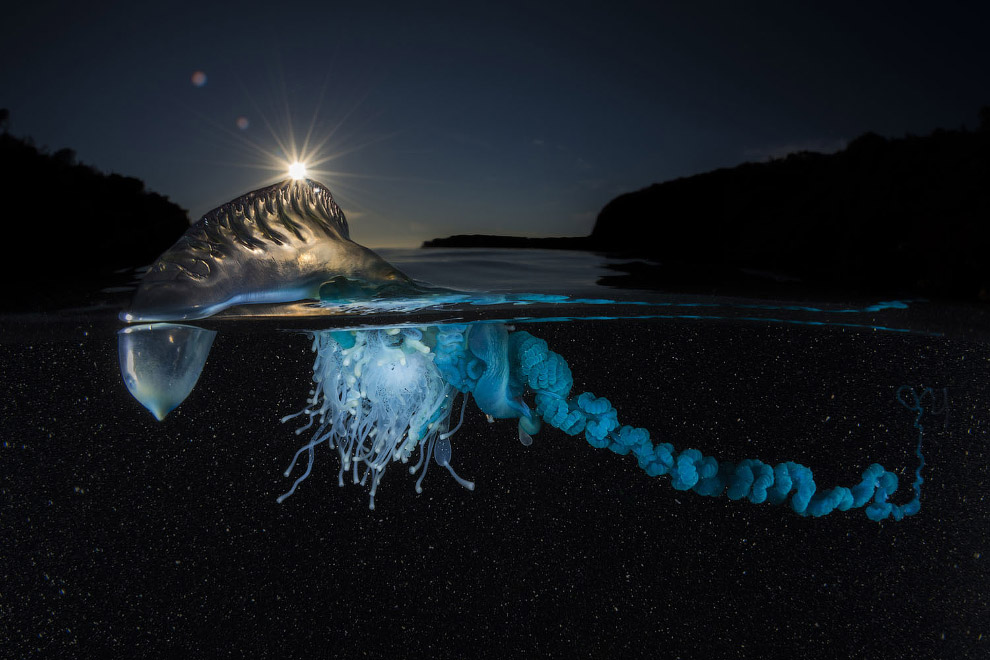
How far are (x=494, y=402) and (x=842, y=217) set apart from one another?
1.37m

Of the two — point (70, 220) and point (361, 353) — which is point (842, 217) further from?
point (70, 220)

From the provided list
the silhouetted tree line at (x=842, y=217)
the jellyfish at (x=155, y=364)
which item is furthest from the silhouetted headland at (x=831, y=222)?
the jellyfish at (x=155, y=364)

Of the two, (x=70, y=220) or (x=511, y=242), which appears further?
(x=511, y=242)

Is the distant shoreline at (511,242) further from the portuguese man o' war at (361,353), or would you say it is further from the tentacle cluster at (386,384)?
the tentacle cluster at (386,384)

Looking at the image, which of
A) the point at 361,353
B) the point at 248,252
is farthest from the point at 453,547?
the point at 248,252

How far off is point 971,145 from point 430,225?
1807 mm

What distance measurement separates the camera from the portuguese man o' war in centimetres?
178

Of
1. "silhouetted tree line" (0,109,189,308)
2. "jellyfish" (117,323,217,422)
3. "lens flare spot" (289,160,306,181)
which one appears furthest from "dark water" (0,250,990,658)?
"lens flare spot" (289,160,306,181)

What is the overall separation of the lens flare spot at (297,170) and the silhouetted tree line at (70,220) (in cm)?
46

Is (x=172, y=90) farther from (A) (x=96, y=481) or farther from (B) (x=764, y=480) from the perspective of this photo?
(A) (x=96, y=481)

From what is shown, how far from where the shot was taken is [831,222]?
1994 mm

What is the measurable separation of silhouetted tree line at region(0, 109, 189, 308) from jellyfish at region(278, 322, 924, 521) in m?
0.71

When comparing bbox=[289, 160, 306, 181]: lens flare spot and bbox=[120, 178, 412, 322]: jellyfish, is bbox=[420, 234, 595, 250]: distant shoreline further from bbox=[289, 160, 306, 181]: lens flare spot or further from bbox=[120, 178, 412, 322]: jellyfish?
bbox=[289, 160, 306, 181]: lens flare spot

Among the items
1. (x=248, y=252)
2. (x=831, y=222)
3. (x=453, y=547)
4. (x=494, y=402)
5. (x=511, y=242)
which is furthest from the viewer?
Answer: (x=453, y=547)
